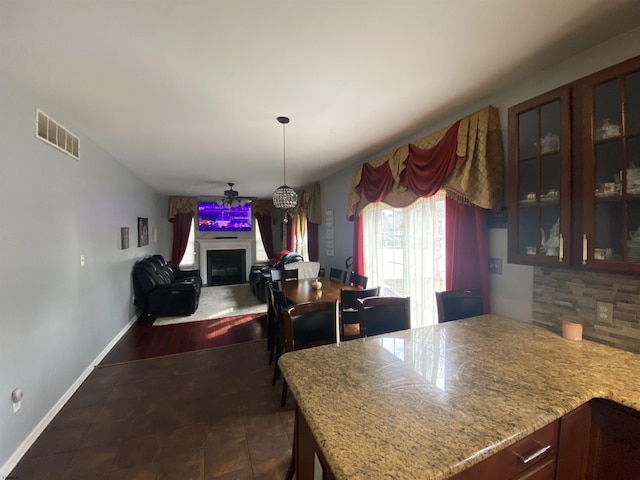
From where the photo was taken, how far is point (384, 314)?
6.27 feet

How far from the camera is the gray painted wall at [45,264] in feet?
5.40

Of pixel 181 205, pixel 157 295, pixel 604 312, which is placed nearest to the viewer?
pixel 604 312

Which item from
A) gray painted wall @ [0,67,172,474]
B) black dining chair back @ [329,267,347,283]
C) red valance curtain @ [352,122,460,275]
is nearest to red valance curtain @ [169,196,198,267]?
gray painted wall @ [0,67,172,474]

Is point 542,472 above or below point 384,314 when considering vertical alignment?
below

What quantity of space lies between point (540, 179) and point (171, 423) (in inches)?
118

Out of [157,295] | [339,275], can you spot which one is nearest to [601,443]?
[339,275]

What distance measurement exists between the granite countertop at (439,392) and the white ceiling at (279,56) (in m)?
1.65

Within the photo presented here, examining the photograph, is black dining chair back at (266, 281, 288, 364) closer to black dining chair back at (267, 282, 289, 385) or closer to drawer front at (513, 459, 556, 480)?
black dining chair back at (267, 282, 289, 385)

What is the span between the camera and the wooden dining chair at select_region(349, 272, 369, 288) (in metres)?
3.26

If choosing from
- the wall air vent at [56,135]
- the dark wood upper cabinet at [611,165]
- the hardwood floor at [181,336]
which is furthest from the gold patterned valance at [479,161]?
the wall air vent at [56,135]

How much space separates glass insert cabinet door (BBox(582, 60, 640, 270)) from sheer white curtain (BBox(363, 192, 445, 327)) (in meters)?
1.23

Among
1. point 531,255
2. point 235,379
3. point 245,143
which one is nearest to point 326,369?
point 531,255

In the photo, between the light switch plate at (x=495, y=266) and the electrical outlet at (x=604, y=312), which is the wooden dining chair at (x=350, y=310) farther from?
the electrical outlet at (x=604, y=312)

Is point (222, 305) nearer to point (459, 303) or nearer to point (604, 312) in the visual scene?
point (459, 303)
